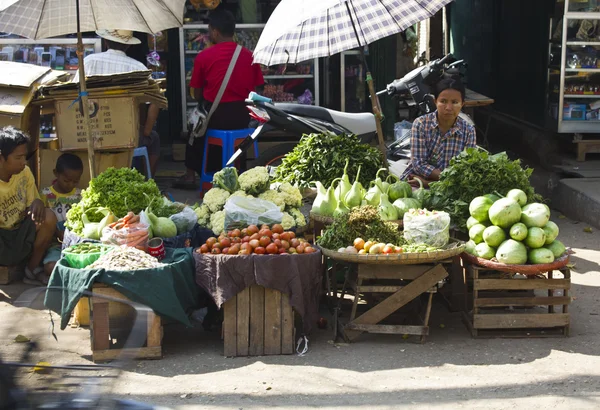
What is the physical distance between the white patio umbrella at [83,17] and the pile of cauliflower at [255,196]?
1.02 m

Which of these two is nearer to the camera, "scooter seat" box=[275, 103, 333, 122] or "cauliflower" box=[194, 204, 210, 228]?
"cauliflower" box=[194, 204, 210, 228]

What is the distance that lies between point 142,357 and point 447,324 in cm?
213

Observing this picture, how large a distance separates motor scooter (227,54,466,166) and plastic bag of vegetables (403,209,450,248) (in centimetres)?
296

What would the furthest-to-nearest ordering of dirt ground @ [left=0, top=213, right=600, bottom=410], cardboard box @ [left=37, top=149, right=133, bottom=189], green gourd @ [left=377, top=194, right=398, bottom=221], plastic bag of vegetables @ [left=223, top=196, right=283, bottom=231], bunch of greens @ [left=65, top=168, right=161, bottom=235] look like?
cardboard box @ [left=37, top=149, right=133, bottom=189], bunch of greens @ [left=65, top=168, right=161, bottom=235], green gourd @ [left=377, top=194, right=398, bottom=221], plastic bag of vegetables @ [left=223, top=196, right=283, bottom=231], dirt ground @ [left=0, top=213, right=600, bottom=410]

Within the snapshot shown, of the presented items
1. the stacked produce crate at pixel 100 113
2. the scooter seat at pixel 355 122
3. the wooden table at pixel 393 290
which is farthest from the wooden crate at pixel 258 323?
the scooter seat at pixel 355 122

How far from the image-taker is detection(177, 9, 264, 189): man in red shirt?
9516mm

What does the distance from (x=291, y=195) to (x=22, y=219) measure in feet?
7.35

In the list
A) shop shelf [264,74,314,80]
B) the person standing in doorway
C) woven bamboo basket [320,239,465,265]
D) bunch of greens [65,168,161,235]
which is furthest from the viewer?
shop shelf [264,74,314,80]

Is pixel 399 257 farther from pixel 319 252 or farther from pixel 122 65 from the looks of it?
pixel 122 65

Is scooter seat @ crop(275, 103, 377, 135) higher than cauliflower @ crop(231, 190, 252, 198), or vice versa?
scooter seat @ crop(275, 103, 377, 135)

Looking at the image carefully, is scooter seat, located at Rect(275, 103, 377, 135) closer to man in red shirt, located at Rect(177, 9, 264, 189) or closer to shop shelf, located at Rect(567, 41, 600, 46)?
man in red shirt, located at Rect(177, 9, 264, 189)

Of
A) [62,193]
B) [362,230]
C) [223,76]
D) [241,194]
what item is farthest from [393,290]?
[223,76]

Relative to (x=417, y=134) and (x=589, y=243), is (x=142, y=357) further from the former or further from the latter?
(x=589, y=243)

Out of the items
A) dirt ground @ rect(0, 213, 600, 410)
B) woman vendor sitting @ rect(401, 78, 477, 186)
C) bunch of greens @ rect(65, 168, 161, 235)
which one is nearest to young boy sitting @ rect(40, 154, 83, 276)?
bunch of greens @ rect(65, 168, 161, 235)
